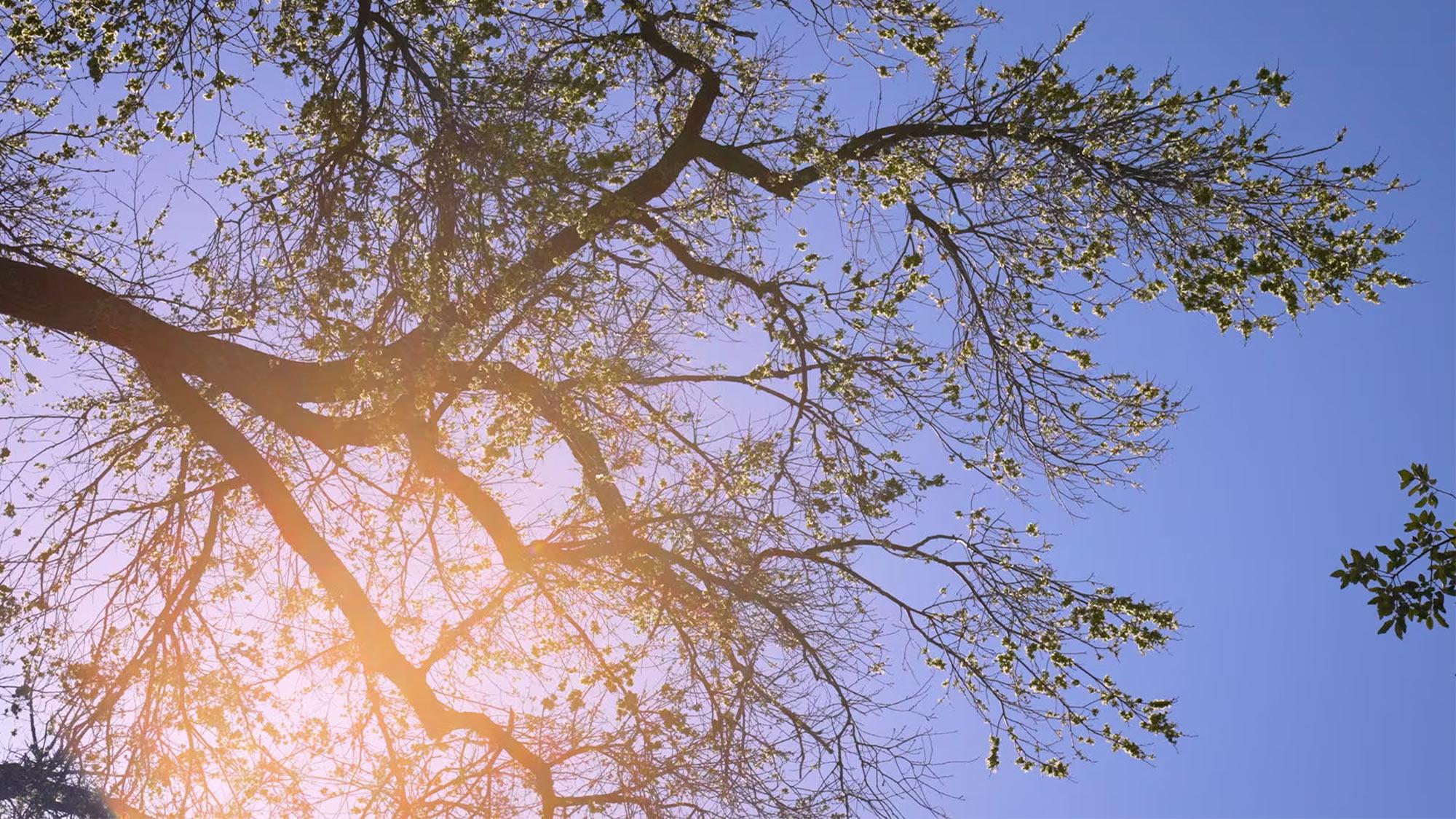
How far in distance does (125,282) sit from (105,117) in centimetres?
161

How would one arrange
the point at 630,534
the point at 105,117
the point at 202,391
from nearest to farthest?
the point at 105,117
the point at 630,534
the point at 202,391

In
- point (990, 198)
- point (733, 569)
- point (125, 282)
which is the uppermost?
point (990, 198)

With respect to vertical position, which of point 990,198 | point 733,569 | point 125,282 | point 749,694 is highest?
point 990,198

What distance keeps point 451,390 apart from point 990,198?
575 cm

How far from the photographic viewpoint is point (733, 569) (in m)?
9.80

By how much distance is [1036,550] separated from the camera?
9688 millimetres

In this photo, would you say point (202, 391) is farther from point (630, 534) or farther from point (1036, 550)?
point (1036, 550)

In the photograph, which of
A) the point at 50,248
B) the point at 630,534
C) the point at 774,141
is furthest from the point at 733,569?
the point at 50,248

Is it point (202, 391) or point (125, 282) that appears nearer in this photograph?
point (125, 282)

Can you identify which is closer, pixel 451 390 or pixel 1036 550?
pixel 451 390

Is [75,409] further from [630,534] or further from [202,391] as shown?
[630,534]

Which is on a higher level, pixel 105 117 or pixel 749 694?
pixel 105 117

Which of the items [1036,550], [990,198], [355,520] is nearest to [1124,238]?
[990,198]

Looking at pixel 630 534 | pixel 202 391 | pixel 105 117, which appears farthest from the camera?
pixel 202 391
